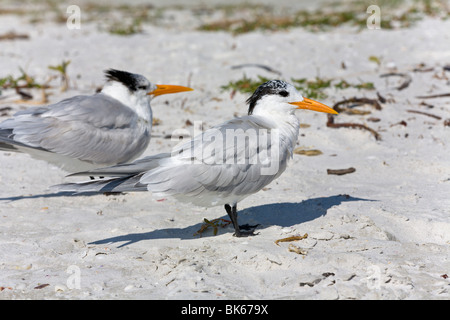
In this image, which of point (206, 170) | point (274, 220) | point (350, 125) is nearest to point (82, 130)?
point (206, 170)

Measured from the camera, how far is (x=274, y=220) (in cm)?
378

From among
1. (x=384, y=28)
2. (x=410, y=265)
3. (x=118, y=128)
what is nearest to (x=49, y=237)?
(x=118, y=128)

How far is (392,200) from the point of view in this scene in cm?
389

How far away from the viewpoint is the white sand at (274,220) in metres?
2.84

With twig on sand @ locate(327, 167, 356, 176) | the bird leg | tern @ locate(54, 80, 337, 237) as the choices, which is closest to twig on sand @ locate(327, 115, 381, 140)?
twig on sand @ locate(327, 167, 356, 176)

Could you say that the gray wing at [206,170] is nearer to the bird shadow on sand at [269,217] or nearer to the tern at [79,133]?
the bird shadow on sand at [269,217]

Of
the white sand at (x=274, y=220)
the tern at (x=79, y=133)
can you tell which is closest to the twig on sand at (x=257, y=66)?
the white sand at (x=274, y=220)

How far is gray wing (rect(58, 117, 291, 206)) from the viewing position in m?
3.30

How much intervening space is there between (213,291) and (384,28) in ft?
22.7

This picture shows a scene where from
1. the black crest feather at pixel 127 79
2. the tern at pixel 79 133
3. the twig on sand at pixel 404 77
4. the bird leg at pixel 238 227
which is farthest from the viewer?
the twig on sand at pixel 404 77

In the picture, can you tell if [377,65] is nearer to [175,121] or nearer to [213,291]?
[175,121]

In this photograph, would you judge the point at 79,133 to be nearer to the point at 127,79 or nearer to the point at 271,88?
the point at 127,79

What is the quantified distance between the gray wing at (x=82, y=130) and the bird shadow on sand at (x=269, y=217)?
0.90m

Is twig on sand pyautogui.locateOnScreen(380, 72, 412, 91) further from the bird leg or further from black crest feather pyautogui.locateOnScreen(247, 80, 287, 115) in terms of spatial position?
the bird leg
